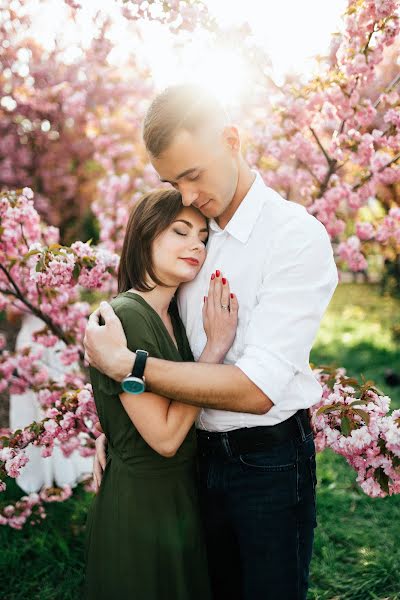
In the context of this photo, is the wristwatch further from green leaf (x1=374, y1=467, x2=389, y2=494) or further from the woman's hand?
green leaf (x1=374, y1=467, x2=389, y2=494)

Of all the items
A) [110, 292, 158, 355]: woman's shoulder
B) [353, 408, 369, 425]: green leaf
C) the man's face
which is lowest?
[353, 408, 369, 425]: green leaf

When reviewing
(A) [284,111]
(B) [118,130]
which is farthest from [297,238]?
(B) [118,130]

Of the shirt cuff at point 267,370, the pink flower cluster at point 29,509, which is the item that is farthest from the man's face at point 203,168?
the pink flower cluster at point 29,509

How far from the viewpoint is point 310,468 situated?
2.04m

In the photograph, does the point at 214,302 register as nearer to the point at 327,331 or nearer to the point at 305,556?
the point at 305,556

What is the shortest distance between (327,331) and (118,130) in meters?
4.45

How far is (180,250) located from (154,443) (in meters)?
0.65

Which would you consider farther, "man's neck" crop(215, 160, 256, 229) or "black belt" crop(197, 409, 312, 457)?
"man's neck" crop(215, 160, 256, 229)

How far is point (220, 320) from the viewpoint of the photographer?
192 cm

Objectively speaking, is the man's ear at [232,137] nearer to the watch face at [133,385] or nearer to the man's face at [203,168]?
the man's face at [203,168]

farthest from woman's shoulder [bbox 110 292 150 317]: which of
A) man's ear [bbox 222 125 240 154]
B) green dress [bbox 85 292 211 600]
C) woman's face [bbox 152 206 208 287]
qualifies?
man's ear [bbox 222 125 240 154]

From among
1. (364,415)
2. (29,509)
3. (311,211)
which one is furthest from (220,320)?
(29,509)

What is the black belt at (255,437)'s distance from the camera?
1919mm

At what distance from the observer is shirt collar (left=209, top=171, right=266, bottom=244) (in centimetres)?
195
